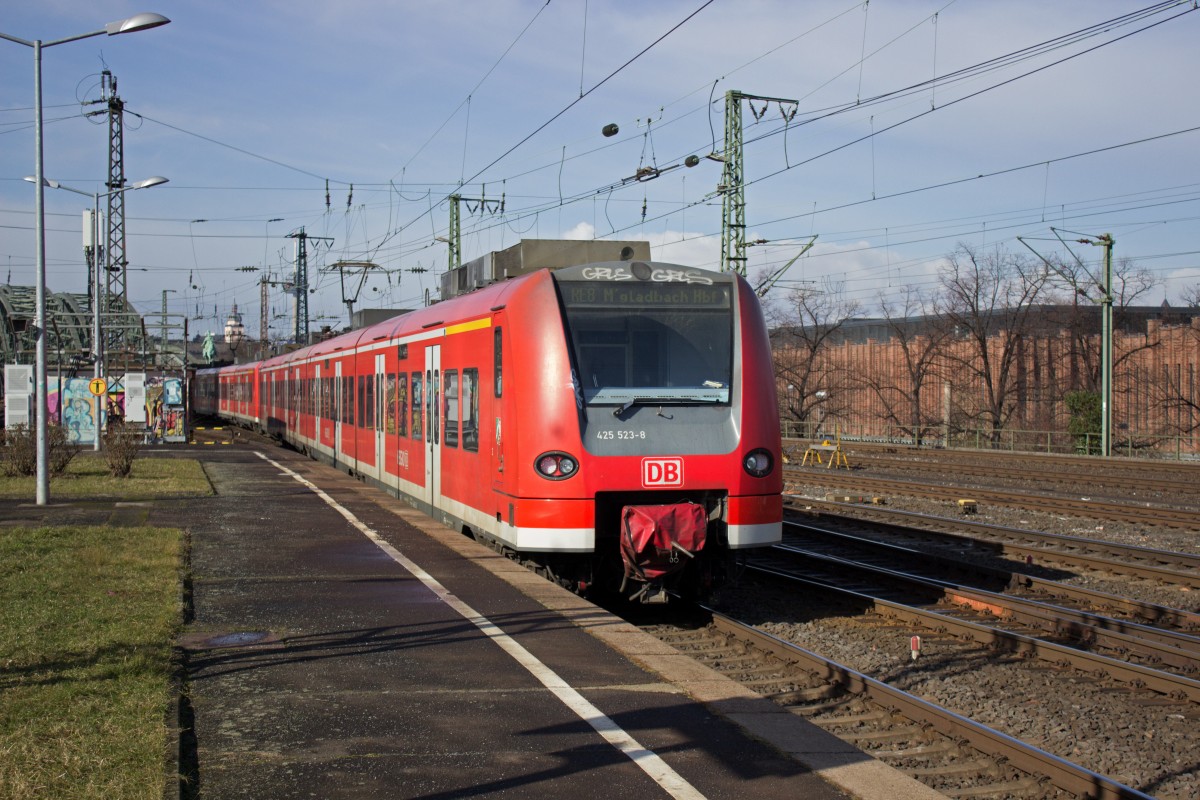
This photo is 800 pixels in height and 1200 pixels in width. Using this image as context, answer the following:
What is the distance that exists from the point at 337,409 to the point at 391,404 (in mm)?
7201

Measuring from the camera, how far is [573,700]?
21.7 ft

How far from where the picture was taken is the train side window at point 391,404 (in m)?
17.9

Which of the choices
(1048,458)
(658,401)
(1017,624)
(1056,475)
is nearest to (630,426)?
(658,401)

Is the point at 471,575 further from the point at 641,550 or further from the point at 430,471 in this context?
the point at 430,471

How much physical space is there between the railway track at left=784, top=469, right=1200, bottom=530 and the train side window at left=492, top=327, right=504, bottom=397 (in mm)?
12132

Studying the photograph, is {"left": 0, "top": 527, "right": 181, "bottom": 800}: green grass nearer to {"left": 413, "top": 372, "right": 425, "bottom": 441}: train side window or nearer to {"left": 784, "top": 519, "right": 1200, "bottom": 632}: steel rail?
{"left": 413, "top": 372, "right": 425, "bottom": 441}: train side window

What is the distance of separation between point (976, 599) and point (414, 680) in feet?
21.7

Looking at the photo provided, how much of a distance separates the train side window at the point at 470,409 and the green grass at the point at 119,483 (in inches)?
319

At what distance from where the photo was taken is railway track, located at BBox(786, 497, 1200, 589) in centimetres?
1341

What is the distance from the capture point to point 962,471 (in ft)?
92.8

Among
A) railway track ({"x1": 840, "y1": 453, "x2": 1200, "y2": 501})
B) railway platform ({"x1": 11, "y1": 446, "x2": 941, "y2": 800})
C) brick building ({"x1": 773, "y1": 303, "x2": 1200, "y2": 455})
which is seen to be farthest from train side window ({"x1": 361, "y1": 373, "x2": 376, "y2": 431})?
brick building ({"x1": 773, "y1": 303, "x2": 1200, "y2": 455})

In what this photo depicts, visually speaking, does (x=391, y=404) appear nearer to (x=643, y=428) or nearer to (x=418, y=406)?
(x=418, y=406)

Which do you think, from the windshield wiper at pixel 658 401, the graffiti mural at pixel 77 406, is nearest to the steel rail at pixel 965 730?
the windshield wiper at pixel 658 401

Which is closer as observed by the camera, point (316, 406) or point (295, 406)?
point (316, 406)
